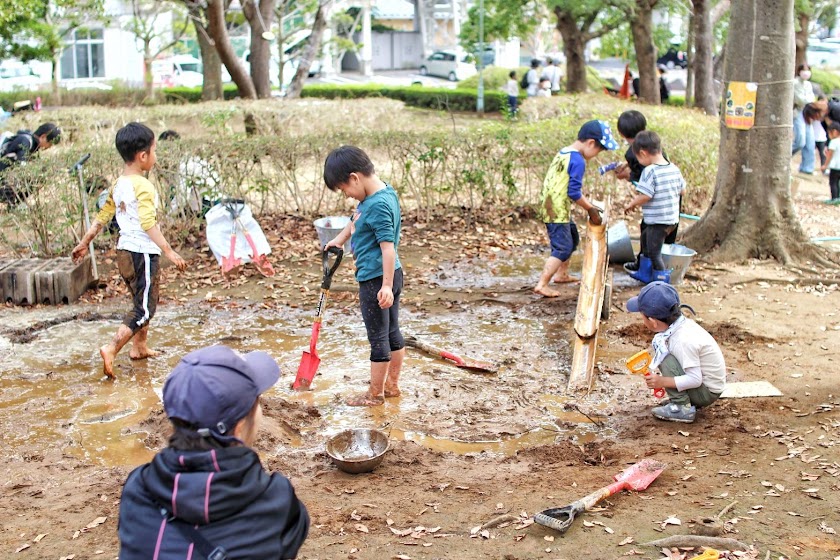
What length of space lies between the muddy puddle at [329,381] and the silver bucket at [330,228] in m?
0.66

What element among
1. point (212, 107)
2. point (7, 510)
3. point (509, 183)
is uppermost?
point (212, 107)

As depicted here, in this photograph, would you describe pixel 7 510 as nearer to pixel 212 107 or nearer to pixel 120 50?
pixel 212 107

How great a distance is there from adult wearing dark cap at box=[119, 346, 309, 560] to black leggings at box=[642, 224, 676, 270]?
19.4 feet

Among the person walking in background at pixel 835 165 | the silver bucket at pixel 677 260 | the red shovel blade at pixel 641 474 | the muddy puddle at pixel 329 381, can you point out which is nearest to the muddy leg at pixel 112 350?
the muddy puddle at pixel 329 381

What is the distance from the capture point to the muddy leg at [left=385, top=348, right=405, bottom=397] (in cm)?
572

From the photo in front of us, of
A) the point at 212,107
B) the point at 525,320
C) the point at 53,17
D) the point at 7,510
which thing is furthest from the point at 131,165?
the point at 53,17

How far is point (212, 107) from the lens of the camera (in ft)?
43.8

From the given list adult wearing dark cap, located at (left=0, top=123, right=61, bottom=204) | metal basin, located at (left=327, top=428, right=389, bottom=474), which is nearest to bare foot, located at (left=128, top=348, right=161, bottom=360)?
metal basin, located at (left=327, top=428, right=389, bottom=474)

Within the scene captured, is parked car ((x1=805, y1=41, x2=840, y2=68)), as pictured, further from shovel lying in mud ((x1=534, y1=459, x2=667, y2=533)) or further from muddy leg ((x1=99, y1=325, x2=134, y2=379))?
shovel lying in mud ((x1=534, y1=459, x2=667, y2=533))

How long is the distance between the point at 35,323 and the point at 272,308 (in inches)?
76.5

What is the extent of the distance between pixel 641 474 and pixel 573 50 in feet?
65.0

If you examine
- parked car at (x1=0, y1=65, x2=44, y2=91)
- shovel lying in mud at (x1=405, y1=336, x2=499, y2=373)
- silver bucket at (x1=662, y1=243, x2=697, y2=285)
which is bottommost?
shovel lying in mud at (x1=405, y1=336, x2=499, y2=373)

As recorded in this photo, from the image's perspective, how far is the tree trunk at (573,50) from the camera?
72.7 feet

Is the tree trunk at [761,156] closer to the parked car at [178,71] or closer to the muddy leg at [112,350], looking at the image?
the muddy leg at [112,350]
